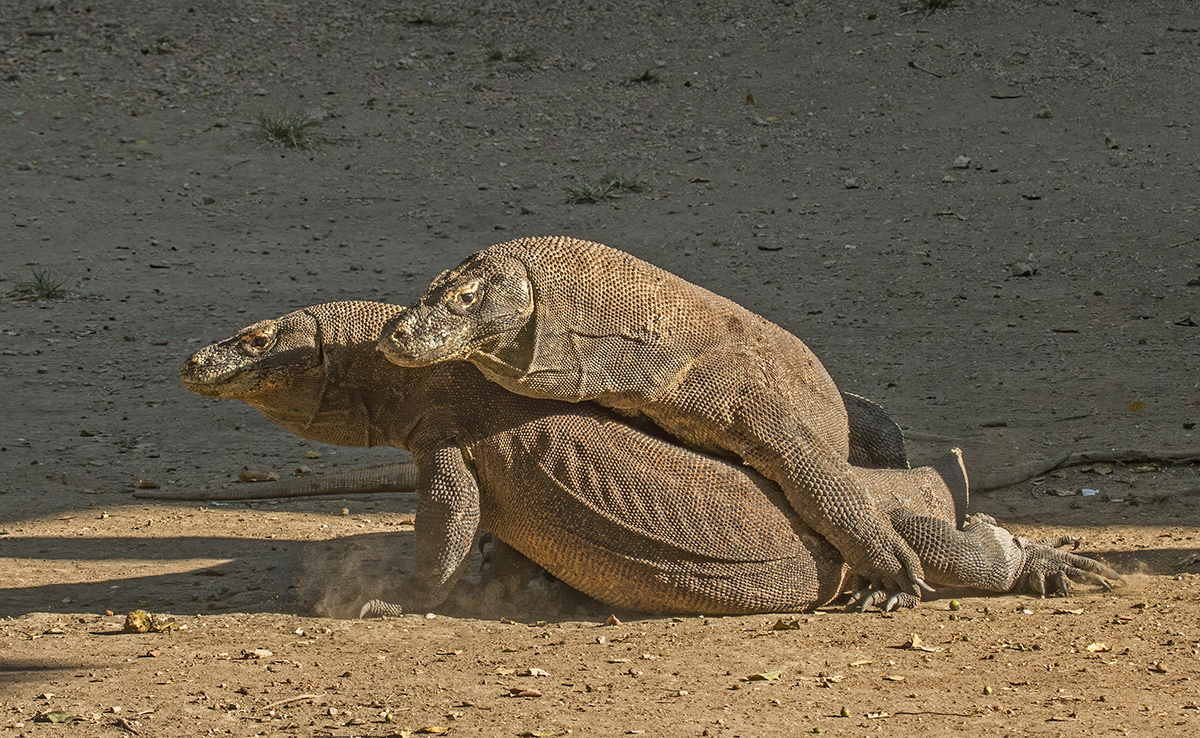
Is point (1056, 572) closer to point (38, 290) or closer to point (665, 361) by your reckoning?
point (665, 361)

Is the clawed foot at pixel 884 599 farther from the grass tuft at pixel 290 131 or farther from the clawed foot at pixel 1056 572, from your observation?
the grass tuft at pixel 290 131

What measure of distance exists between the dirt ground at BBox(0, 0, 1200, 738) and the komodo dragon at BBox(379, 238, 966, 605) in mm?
426

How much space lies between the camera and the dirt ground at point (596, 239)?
390 centimetres

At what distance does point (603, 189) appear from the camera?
452 inches

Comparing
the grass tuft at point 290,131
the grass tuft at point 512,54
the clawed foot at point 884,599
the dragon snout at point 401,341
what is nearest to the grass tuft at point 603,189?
the grass tuft at point 512,54

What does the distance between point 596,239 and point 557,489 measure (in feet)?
21.1

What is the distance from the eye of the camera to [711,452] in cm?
455

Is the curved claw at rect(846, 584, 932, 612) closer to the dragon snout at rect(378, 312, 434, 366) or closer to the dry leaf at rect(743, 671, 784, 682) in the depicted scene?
the dry leaf at rect(743, 671, 784, 682)

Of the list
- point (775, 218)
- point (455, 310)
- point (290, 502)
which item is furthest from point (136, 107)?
point (455, 310)

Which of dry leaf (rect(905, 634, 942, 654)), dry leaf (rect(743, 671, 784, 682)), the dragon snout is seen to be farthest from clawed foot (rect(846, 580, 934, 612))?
the dragon snout

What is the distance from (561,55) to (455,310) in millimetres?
10579

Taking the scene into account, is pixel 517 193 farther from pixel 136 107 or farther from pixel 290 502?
pixel 290 502

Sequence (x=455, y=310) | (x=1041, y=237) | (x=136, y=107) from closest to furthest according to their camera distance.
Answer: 1. (x=455, y=310)
2. (x=1041, y=237)
3. (x=136, y=107)

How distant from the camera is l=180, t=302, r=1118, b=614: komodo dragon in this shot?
4.43 m
